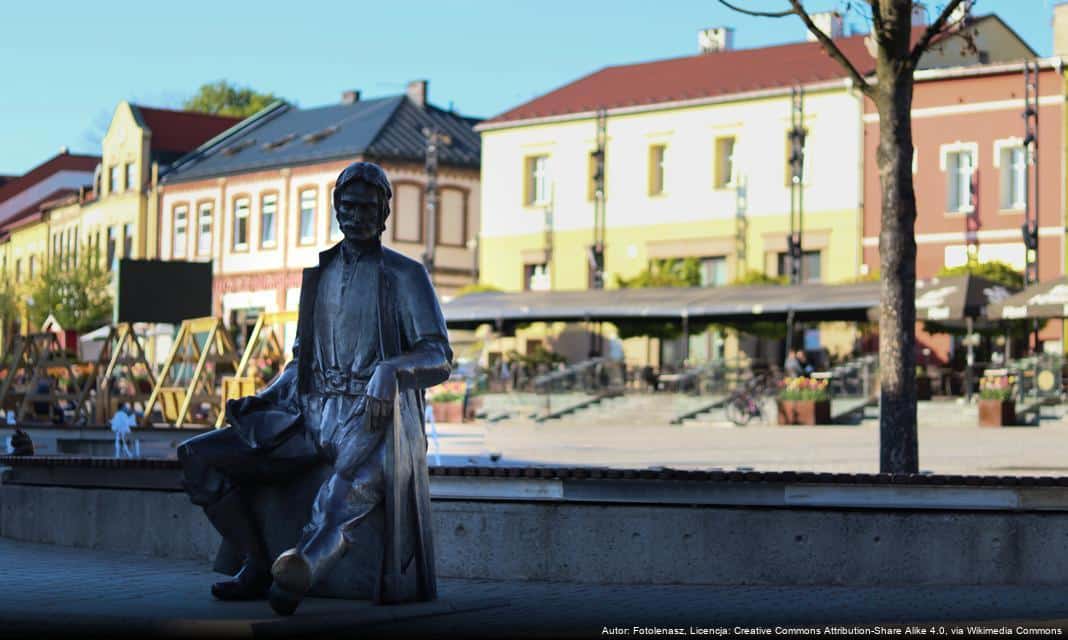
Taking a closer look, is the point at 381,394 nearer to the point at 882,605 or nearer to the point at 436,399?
the point at 882,605

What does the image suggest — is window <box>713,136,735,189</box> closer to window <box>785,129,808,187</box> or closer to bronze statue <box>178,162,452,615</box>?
window <box>785,129,808,187</box>

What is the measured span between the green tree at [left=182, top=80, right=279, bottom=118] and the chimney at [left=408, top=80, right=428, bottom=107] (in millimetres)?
Result: 23321

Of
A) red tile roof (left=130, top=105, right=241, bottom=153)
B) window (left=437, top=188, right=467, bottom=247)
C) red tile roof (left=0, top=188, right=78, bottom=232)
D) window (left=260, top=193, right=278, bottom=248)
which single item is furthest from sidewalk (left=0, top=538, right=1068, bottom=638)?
red tile roof (left=0, top=188, right=78, bottom=232)

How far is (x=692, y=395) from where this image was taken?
4534 cm

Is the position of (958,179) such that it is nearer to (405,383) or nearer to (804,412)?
(804,412)

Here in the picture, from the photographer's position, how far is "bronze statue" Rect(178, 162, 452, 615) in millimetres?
8688

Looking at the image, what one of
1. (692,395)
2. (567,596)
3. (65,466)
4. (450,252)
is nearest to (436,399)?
(692,395)

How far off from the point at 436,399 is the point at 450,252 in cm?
2471

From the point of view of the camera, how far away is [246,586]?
909cm

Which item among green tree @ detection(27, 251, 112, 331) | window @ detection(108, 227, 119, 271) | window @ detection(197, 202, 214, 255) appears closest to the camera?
green tree @ detection(27, 251, 112, 331)

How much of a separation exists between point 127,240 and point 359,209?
7253 centimetres

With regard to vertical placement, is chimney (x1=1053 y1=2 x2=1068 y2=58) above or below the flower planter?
above

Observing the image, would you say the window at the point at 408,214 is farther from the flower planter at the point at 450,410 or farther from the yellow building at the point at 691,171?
the flower planter at the point at 450,410

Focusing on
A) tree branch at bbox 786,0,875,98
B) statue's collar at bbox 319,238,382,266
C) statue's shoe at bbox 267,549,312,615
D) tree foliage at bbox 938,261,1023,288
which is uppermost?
tree foliage at bbox 938,261,1023,288
